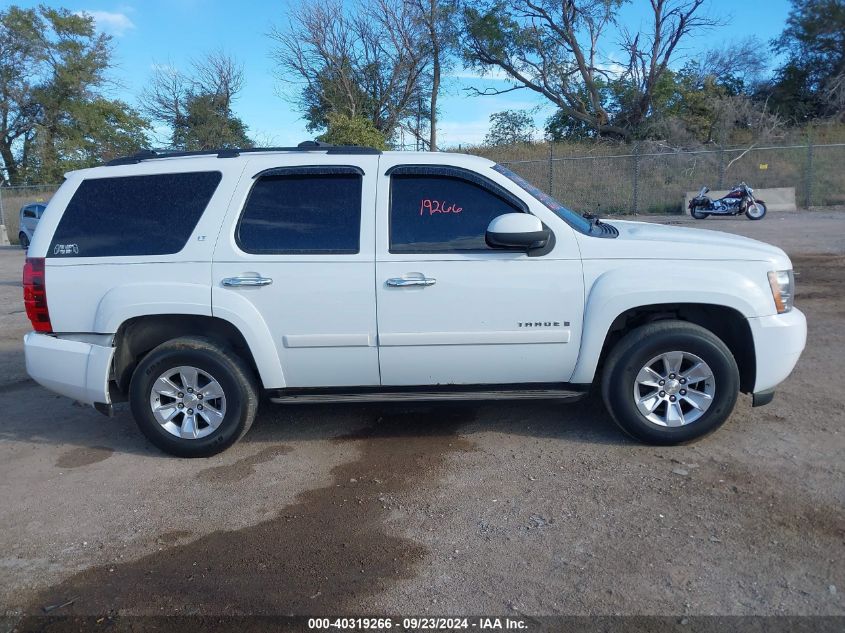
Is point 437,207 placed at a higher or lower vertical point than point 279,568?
higher

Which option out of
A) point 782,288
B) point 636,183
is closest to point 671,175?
point 636,183

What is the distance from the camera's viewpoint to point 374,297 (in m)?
4.60

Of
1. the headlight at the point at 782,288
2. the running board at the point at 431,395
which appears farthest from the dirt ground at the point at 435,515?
the headlight at the point at 782,288

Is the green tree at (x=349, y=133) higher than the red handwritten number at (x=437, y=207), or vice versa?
the green tree at (x=349, y=133)

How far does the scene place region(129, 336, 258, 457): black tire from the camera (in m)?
4.74

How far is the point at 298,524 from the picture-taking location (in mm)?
3922

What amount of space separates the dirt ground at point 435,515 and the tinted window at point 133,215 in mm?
1493

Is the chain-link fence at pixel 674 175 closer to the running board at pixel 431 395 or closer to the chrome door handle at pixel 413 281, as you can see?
the running board at pixel 431 395

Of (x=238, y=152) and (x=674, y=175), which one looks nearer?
(x=238, y=152)

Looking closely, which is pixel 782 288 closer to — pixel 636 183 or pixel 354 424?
pixel 354 424

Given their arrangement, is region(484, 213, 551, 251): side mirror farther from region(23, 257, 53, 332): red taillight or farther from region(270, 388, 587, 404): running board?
region(23, 257, 53, 332): red taillight

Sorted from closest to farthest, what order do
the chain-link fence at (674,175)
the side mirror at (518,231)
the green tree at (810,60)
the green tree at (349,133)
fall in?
the side mirror at (518,231) < the chain-link fence at (674,175) < the green tree at (349,133) < the green tree at (810,60)

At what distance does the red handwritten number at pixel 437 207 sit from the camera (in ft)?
15.5

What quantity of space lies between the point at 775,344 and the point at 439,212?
233 cm
